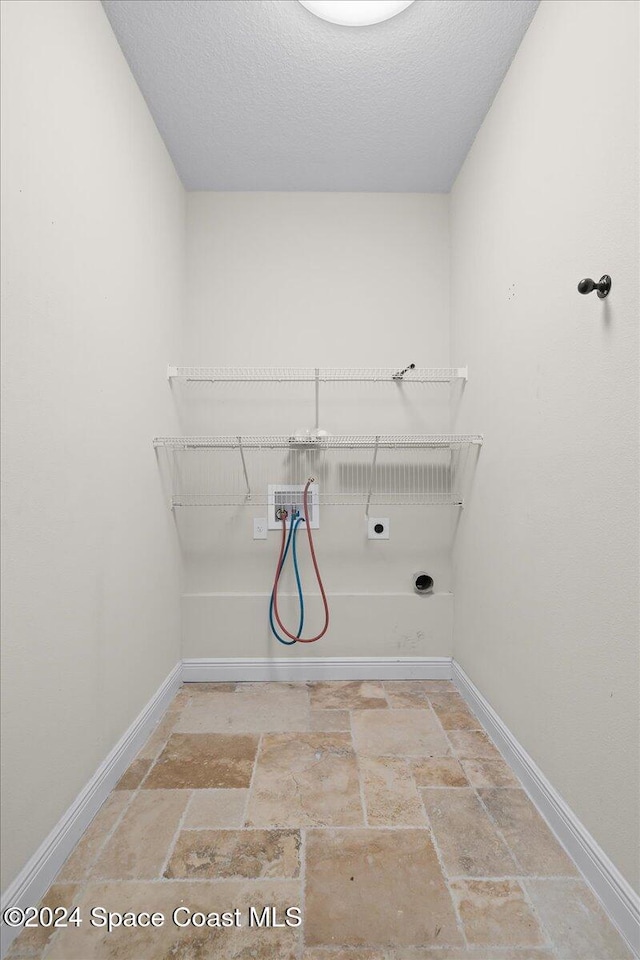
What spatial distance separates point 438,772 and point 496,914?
20.4 inches

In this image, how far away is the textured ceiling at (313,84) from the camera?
1.52 metres

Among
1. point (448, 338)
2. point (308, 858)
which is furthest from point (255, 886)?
point (448, 338)

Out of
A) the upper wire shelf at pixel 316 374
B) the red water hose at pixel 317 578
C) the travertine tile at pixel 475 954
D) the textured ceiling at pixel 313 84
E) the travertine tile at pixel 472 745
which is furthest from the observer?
the red water hose at pixel 317 578

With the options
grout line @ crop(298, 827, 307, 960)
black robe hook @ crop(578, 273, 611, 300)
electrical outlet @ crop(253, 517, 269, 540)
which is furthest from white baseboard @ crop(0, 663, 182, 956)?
black robe hook @ crop(578, 273, 611, 300)

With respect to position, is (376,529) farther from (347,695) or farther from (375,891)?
(375,891)

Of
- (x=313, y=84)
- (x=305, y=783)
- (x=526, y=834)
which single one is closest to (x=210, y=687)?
(x=305, y=783)

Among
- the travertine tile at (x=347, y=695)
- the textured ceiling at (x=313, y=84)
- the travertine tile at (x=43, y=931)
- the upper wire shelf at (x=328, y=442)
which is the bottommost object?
the travertine tile at (x=347, y=695)

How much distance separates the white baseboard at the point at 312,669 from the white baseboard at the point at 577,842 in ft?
1.84

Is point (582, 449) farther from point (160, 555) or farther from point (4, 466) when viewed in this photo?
point (160, 555)

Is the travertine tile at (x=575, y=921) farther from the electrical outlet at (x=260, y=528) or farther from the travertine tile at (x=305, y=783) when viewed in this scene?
the electrical outlet at (x=260, y=528)

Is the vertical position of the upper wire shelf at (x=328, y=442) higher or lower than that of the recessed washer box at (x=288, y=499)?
higher

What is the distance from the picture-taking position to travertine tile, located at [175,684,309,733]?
189 cm

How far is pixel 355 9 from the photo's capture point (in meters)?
1.46

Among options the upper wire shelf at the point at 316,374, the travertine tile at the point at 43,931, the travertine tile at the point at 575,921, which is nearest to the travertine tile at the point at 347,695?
the travertine tile at the point at 575,921
